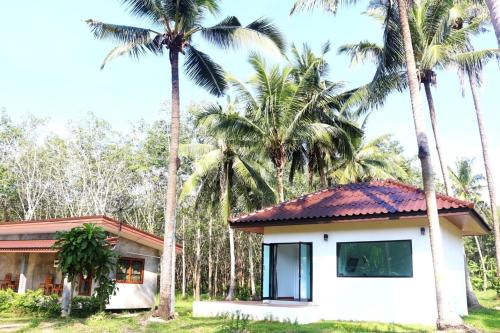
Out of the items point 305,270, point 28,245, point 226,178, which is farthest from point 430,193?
point 28,245

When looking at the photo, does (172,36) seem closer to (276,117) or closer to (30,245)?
(276,117)

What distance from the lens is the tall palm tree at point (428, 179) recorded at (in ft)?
27.2

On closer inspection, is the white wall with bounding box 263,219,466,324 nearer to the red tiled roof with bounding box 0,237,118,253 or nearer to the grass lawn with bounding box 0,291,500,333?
the grass lawn with bounding box 0,291,500,333

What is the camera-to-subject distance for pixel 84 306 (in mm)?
12867

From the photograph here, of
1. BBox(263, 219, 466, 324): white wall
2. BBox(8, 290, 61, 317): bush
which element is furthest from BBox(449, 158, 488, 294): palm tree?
BBox(8, 290, 61, 317): bush

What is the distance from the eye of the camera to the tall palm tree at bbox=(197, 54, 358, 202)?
1612 centimetres

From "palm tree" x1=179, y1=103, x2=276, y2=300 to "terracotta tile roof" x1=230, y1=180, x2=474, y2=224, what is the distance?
17.6 feet

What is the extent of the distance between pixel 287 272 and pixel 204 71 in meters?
6.82

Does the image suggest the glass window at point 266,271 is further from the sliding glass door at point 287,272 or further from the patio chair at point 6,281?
the patio chair at point 6,281

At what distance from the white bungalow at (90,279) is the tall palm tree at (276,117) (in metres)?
5.06

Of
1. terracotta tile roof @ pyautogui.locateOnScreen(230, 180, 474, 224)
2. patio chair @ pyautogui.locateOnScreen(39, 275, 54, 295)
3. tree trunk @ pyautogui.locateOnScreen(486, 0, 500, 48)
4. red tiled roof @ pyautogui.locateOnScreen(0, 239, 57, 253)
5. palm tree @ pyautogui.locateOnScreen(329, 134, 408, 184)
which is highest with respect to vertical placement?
palm tree @ pyautogui.locateOnScreen(329, 134, 408, 184)

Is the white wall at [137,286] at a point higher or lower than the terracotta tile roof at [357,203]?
lower

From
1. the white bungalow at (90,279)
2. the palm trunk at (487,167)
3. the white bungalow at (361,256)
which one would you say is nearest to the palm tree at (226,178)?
the white bungalow at (90,279)

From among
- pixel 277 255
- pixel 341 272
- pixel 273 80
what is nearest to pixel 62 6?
pixel 273 80
